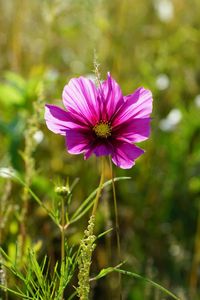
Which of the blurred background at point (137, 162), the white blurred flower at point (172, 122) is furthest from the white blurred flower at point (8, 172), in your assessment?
the white blurred flower at point (172, 122)

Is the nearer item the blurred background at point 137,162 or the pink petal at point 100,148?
the pink petal at point 100,148

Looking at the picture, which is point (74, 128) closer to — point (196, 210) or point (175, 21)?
point (196, 210)

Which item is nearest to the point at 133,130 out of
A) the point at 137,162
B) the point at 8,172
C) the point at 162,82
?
the point at 8,172

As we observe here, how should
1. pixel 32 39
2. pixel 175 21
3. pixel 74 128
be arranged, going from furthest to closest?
pixel 175 21 < pixel 32 39 < pixel 74 128

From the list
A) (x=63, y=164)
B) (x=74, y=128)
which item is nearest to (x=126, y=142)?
(x=74, y=128)

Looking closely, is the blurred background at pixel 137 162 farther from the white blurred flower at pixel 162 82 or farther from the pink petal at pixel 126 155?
the pink petal at pixel 126 155

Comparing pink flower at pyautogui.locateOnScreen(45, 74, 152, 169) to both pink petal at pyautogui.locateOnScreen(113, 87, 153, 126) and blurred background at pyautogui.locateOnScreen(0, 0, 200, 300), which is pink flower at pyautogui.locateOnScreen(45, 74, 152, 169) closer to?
pink petal at pyautogui.locateOnScreen(113, 87, 153, 126)
